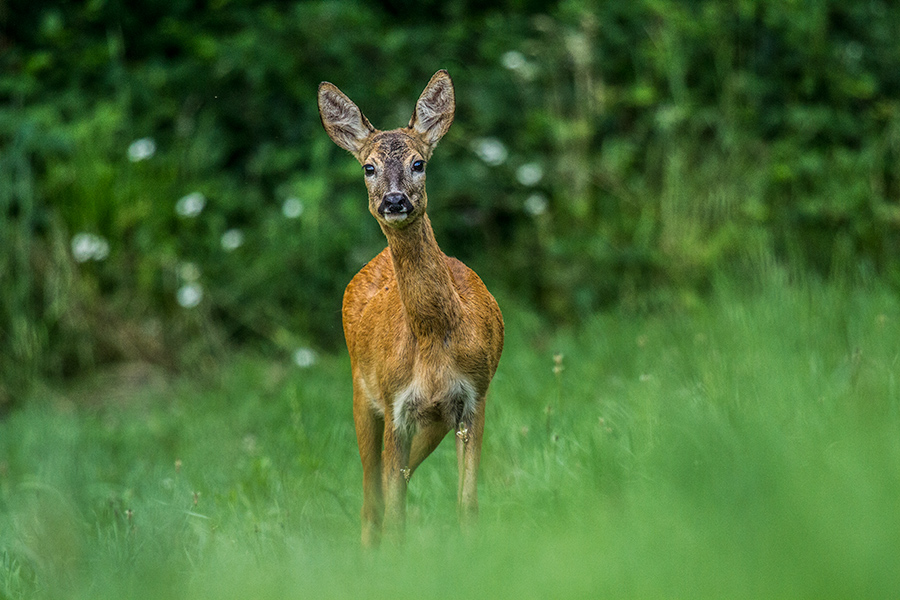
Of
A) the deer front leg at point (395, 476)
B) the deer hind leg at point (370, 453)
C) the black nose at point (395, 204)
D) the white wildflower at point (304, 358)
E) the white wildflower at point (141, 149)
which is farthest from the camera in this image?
the white wildflower at point (141, 149)

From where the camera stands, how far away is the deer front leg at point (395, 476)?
3.37 m

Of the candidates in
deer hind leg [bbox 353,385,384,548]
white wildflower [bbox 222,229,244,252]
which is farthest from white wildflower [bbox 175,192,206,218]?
deer hind leg [bbox 353,385,384,548]

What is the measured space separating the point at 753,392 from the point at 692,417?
0.51 metres

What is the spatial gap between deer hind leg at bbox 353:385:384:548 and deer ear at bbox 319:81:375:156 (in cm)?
84

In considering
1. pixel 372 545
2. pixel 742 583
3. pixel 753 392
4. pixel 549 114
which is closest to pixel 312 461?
pixel 372 545

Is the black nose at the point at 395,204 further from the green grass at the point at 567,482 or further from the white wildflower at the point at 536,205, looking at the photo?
the white wildflower at the point at 536,205

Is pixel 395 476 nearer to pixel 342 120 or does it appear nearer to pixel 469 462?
pixel 469 462

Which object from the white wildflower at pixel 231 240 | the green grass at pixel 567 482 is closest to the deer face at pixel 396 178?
the green grass at pixel 567 482

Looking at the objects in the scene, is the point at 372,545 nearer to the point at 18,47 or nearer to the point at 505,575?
the point at 505,575

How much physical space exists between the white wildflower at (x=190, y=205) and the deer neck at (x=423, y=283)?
4073mm

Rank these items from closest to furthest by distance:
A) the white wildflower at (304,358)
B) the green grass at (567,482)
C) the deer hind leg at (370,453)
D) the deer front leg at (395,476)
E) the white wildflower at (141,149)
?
1. the green grass at (567,482)
2. the deer front leg at (395,476)
3. the deer hind leg at (370,453)
4. the white wildflower at (304,358)
5. the white wildflower at (141,149)

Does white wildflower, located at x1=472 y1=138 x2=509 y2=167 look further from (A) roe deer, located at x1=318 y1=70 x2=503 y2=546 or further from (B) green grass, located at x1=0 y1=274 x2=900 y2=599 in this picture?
(A) roe deer, located at x1=318 y1=70 x2=503 y2=546

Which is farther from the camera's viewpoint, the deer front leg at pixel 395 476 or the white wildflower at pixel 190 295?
the white wildflower at pixel 190 295

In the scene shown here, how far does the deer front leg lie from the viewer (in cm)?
337
